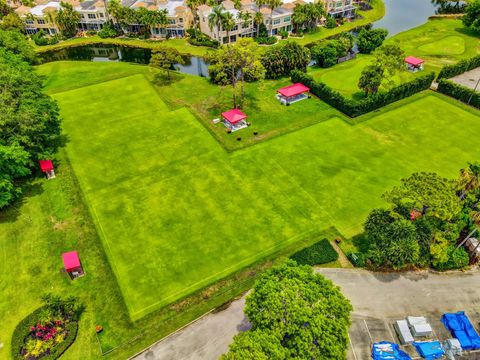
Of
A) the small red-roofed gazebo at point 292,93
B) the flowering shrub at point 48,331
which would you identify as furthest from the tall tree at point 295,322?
the small red-roofed gazebo at point 292,93

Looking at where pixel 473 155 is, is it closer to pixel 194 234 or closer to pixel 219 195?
pixel 219 195

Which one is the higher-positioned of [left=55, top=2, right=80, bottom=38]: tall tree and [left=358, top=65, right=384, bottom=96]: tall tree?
[left=55, top=2, right=80, bottom=38]: tall tree

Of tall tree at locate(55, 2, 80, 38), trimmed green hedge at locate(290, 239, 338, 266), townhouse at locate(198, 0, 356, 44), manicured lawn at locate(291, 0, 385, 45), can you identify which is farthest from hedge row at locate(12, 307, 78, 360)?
tall tree at locate(55, 2, 80, 38)

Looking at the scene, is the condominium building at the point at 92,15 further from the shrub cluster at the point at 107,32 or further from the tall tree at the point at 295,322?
the tall tree at the point at 295,322

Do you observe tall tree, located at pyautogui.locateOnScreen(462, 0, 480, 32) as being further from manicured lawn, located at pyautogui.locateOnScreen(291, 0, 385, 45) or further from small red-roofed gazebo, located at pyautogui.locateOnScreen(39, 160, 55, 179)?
small red-roofed gazebo, located at pyautogui.locateOnScreen(39, 160, 55, 179)

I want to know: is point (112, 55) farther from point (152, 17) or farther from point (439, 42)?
point (439, 42)

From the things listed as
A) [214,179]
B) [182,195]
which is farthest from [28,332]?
[214,179]
